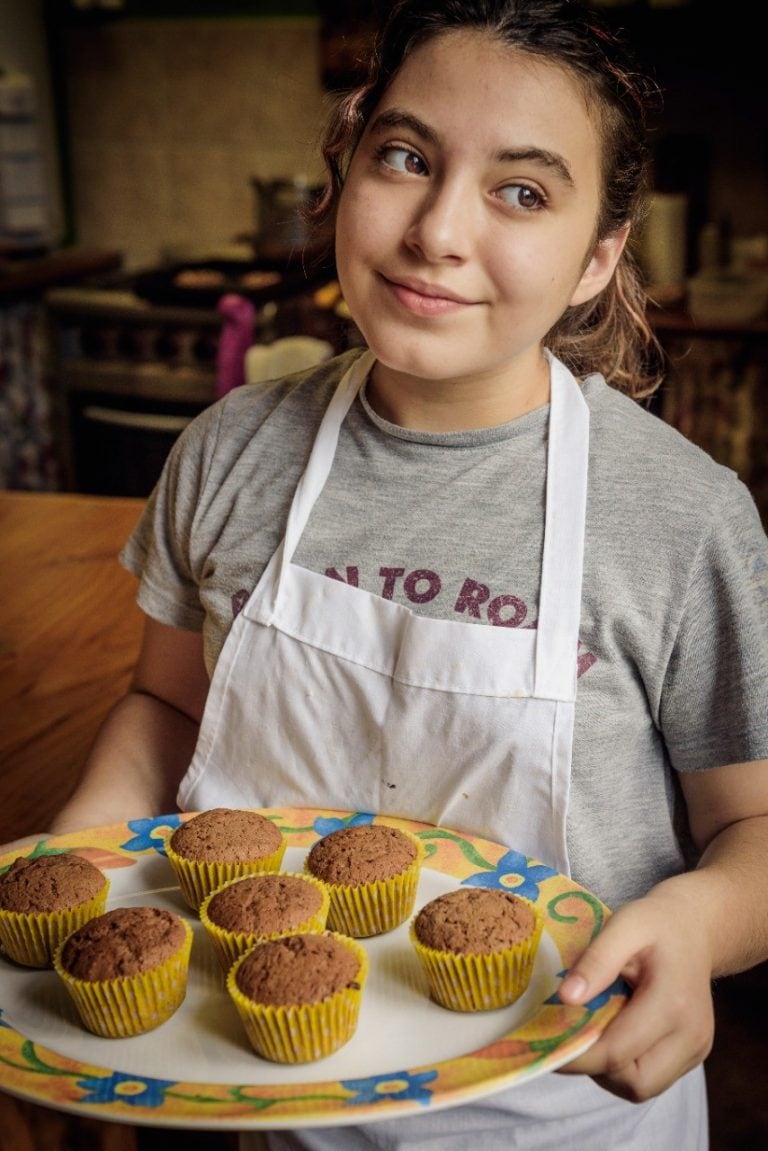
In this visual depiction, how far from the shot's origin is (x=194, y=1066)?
0.88 meters

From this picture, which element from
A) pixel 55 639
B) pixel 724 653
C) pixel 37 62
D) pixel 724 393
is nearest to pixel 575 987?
pixel 724 653

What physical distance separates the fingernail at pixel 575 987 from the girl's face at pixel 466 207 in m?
0.49

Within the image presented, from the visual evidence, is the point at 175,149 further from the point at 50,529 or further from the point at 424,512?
the point at 424,512

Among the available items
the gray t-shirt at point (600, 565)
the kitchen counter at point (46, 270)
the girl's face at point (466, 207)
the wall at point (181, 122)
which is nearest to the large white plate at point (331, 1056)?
the gray t-shirt at point (600, 565)

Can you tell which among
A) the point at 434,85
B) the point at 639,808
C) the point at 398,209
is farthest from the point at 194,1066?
the point at 434,85

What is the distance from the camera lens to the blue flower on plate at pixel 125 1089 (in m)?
0.80

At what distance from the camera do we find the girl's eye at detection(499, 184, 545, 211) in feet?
3.31

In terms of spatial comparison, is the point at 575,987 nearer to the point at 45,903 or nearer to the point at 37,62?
the point at 45,903

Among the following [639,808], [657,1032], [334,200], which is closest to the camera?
[657,1032]

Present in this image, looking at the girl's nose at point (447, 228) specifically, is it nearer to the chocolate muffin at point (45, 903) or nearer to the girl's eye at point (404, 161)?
the girl's eye at point (404, 161)

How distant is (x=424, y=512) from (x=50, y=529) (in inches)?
44.8

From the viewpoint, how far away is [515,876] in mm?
1051

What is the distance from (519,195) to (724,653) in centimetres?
41

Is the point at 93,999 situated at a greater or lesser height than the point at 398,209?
lesser
